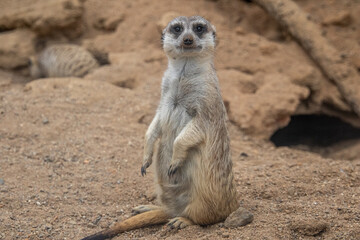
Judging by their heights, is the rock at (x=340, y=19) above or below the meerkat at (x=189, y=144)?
above

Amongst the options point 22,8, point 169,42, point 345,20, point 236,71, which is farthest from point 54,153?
point 345,20

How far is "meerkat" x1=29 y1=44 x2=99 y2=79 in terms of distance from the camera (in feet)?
17.1

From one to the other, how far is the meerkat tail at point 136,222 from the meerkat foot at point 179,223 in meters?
0.10

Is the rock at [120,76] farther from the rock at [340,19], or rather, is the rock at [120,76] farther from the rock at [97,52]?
the rock at [340,19]

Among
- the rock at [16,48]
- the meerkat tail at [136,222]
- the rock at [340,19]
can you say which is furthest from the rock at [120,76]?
the rock at [340,19]

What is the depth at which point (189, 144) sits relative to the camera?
2.47m

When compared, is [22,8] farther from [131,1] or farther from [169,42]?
[169,42]

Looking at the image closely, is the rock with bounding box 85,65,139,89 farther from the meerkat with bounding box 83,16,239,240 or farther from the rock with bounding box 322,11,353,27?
the rock with bounding box 322,11,353,27

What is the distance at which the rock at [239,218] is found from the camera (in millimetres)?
2463

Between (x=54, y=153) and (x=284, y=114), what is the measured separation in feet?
7.87

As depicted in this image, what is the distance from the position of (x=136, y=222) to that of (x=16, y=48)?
12.5 feet

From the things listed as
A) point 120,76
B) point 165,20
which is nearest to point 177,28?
point 120,76

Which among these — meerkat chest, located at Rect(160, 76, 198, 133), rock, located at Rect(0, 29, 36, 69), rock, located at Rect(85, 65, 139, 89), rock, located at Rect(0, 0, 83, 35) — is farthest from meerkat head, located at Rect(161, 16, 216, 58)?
rock, located at Rect(0, 29, 36, 69)

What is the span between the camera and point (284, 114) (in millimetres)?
4555
